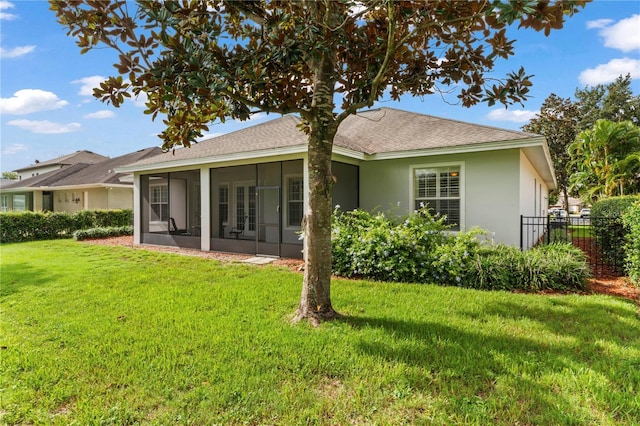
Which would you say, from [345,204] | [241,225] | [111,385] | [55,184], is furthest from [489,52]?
[55,184]

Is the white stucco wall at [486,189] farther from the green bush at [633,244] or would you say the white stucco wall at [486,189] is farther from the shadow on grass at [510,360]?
the shadow on grass at [510,360]

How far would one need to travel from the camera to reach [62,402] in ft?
8.84

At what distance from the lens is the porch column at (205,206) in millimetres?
11400

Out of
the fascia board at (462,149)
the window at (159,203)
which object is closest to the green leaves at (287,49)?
the fascia board at (462,149)

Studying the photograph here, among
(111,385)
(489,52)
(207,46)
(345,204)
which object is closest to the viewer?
(111,385)

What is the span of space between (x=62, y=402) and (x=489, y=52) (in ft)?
20.1

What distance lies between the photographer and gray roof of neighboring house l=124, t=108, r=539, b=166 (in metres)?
9.20

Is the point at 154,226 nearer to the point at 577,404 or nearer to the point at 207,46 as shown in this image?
the point at 207,46

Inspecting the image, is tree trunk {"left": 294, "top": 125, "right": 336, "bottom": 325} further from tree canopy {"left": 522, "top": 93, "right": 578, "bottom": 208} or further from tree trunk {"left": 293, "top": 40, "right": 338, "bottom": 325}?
tree canopy {"left": 522, "top": 93, "right": 578, "bottom": 208}

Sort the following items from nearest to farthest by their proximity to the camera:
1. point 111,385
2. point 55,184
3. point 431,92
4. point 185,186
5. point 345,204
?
point 111,385, point 431,92, point 345,204, point 185,186, point 55,184

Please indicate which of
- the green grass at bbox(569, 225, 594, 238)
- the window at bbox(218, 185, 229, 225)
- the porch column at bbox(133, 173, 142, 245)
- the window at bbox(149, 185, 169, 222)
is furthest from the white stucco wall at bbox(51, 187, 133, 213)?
the green grass at bbox(569, 225, 594, 238)

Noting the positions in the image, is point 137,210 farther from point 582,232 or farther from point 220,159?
point 582,232

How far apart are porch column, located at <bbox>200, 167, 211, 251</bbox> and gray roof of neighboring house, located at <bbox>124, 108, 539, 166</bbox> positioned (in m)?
0.69

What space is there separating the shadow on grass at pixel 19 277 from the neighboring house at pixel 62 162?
25.3m
